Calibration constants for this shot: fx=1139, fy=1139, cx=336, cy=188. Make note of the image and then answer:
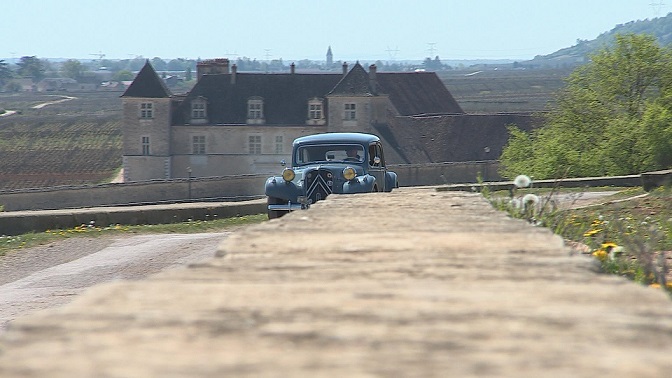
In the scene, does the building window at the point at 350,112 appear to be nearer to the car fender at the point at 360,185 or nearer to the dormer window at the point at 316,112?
the dormer window at the point at 316,112

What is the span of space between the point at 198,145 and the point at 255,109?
4.90 m

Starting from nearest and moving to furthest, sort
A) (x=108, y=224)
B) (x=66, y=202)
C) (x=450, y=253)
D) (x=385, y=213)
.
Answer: (x=450, y=253) < (x=385, y=213) < (x=108, y=224) < (x=66, y=202)

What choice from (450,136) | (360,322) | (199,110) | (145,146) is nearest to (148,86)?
(145,146)

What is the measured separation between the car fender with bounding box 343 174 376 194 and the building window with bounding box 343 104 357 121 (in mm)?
59346

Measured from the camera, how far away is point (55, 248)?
701 inches


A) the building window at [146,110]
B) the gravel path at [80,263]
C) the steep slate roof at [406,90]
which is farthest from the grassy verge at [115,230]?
the building window at [146,110]

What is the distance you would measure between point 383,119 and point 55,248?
6276 centimetres

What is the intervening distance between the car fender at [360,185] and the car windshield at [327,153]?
1154 millimetres

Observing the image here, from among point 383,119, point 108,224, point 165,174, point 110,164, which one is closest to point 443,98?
point 383,119

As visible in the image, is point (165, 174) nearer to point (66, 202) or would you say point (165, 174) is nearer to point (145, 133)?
point (145, 133)

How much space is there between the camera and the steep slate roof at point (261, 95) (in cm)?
8062

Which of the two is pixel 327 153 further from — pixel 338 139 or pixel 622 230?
pixel 622 230

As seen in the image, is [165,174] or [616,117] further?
[165,174]

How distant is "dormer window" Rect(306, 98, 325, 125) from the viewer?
8025cm
